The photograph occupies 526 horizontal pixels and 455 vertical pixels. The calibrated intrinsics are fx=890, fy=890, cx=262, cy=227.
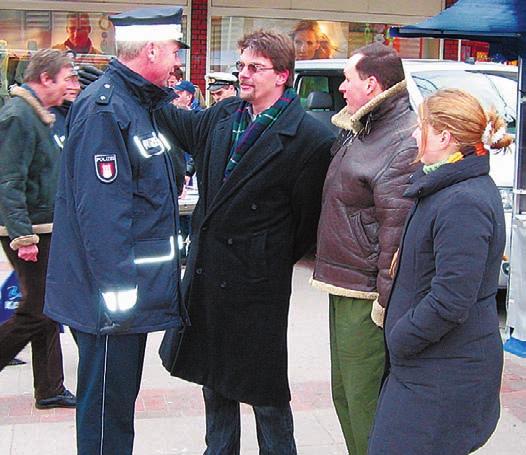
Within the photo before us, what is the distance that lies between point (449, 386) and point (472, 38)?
356 cm

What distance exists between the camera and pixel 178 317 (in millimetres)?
3514

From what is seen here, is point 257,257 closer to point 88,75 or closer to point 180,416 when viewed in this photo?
point 88,75

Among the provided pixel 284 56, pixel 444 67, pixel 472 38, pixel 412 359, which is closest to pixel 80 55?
pixel 444 67

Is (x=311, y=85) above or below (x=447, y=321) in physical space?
above

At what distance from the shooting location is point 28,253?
4.61 metres

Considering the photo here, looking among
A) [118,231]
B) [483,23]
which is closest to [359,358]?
[118,231]

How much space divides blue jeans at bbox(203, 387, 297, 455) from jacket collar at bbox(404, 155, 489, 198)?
132 cm

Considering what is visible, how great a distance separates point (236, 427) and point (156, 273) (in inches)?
36.9

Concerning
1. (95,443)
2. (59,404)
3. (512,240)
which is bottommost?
(59,404)

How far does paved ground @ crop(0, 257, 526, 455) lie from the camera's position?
14.5 feet

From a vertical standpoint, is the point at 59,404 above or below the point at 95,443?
below

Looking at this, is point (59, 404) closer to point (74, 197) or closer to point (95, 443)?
point (95, 443)

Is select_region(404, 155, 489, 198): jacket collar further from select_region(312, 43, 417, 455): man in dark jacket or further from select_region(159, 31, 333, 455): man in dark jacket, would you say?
select_region(159, 31, 333, 455): man in dark jacket

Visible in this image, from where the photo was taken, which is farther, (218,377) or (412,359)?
(218,377)
